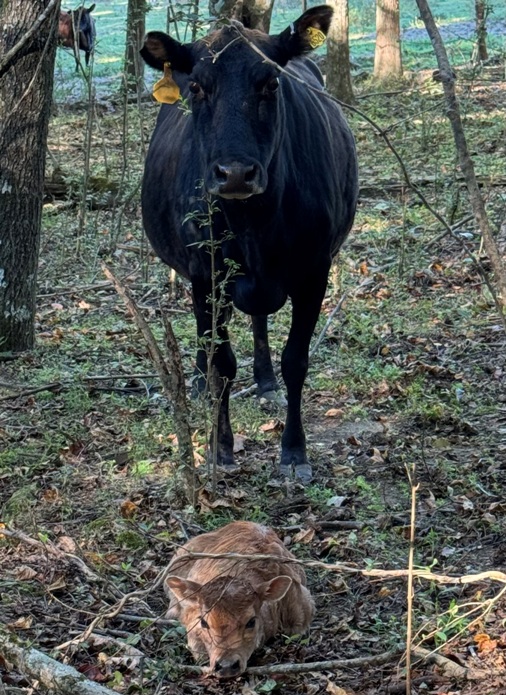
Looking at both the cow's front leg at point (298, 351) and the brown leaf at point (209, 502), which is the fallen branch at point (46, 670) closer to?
the brown leaf at point (209, 502)

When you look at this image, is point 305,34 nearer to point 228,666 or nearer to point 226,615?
point 226,615

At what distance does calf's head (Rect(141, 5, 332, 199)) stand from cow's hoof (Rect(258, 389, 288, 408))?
212 cm

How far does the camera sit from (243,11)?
23.1 feet

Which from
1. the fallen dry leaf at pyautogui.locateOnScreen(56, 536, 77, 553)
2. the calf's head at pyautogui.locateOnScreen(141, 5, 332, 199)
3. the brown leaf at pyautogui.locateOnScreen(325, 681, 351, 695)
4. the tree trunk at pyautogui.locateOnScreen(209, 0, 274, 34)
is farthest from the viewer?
the tree trunk at pyautogui.locateOnScreen(209, 0, 274, 34)

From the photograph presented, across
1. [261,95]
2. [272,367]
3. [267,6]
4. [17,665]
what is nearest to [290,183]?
[261,95]

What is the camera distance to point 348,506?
17.0 feet

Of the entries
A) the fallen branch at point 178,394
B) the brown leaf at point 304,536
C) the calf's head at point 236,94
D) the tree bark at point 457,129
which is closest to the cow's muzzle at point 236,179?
the calf's head at point 236,94

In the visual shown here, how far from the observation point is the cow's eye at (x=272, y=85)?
5484mm

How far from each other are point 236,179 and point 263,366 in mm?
2550

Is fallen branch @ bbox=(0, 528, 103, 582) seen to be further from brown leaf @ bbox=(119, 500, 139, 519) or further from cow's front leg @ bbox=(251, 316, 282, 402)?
cow's front leg @ bbox=(251, 316, 282, 402)

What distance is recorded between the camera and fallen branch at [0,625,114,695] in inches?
128

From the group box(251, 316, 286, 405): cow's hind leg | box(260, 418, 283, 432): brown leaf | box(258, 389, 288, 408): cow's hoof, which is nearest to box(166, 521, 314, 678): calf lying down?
box(260, 418, 283, 432): brown leaf

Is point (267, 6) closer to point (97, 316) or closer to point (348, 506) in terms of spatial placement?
point (97, 316)

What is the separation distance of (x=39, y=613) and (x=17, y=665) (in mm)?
604
